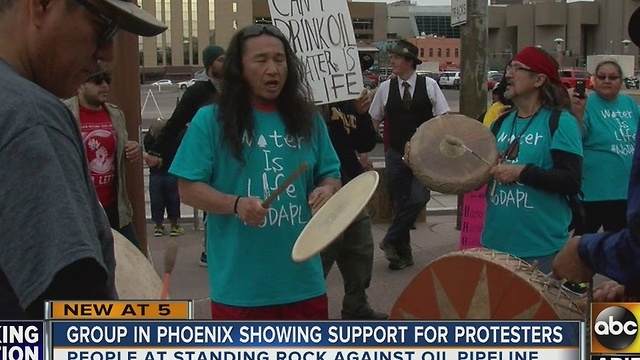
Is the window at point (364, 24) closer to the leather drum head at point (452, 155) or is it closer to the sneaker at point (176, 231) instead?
the sneaker at point (176, 231)

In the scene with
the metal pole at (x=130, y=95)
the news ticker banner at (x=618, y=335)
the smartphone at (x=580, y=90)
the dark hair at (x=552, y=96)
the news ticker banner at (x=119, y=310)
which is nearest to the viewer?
the news ticker banner at (x=119, y=310)

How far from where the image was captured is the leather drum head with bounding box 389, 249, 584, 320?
283cm

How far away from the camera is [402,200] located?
702 centimetres

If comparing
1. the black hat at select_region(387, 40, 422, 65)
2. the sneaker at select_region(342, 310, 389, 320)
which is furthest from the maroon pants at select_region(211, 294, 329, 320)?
the black hat at select_region(387, 40, 422, 65)

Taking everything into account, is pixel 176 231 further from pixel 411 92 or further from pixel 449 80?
pixel 449 80

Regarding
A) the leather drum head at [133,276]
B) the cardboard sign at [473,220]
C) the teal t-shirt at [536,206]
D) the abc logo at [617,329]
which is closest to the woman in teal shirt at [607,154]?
the cardboard sign at [473,220]

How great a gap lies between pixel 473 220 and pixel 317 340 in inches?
166

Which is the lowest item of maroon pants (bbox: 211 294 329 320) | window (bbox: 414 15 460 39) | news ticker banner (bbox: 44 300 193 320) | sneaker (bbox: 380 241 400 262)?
sneaker (bbox: 380 241 400 262)

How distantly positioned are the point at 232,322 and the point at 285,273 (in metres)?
1.34

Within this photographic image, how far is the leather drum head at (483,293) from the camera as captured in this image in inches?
112

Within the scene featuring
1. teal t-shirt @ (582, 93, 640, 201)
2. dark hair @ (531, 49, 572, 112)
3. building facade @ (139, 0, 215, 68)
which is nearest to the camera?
dark hair @ (531, 49, 572, 112)

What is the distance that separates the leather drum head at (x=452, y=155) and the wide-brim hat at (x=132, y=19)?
8.54ft

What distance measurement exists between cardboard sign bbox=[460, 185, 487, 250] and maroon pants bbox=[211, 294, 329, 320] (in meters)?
2.72

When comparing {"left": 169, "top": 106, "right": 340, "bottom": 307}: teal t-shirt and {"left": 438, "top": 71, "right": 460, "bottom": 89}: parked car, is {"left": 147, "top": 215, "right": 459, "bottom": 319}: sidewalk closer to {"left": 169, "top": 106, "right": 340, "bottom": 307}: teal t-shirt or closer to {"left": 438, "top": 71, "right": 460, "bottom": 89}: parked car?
{"left": 169, "top": 106, "right": 340, "bottom": 307}: teal t-shirt
